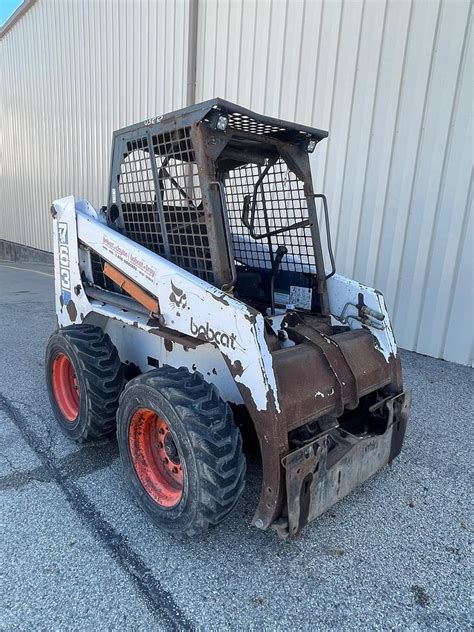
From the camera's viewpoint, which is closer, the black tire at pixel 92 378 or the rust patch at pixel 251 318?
the rust patch at pixel 251 318

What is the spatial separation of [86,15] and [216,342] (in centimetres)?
1238

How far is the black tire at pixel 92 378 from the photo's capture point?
294 cm

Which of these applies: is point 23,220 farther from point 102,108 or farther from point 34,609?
point 34,609

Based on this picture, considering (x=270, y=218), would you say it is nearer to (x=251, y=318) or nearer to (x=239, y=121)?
(x=239, y=121)

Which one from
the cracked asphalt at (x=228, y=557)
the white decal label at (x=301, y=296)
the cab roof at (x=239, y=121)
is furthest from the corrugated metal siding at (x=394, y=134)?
the cab roof at (x=239, y=121)

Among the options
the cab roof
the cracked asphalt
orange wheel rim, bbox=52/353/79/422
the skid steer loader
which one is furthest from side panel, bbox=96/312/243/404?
the cab roof

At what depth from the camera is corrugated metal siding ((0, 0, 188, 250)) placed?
8.88 m

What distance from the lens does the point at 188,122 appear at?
245cm

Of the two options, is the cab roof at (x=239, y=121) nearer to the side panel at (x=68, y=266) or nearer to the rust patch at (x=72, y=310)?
the side panel at (x=68, y=266)

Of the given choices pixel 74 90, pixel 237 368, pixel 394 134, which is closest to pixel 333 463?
pixel 237 368

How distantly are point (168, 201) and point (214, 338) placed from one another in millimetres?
1036

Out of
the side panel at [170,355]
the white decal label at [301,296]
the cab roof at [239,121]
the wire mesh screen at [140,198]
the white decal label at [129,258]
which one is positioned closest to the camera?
the cab roof at [239,121]

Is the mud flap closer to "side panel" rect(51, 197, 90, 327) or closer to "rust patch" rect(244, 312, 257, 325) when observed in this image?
"rust patch" rect(244, 312, 257, 325)

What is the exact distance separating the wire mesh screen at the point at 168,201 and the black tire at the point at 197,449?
2.43ft
